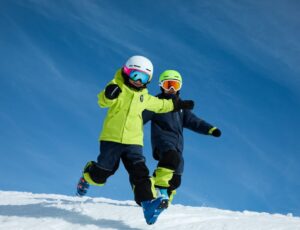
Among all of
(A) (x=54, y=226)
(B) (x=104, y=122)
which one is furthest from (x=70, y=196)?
(A) (x=54, y=226)

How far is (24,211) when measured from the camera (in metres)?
5.37

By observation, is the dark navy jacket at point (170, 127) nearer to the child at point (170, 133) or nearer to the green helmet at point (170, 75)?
the child at point (170, 133)

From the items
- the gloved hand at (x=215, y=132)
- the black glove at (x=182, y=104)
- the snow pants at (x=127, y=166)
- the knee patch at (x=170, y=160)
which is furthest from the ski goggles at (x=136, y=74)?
the gloved hand at (x=215, y=132)

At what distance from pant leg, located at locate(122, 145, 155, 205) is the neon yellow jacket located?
13cm

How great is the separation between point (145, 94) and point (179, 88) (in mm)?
1815

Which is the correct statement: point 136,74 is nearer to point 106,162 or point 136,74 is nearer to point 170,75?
point 106,162

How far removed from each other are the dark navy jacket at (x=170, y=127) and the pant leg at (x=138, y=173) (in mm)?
1349

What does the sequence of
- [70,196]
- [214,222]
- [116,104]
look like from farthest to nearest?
[70,196], [116,104], [214,222]

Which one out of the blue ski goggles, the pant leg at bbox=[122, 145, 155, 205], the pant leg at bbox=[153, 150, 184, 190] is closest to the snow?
the pant leg at bbox=[122, 145, 155, 205]

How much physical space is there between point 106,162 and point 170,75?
2.42 meters

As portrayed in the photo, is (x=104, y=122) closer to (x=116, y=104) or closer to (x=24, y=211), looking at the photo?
(x=116, y=104)

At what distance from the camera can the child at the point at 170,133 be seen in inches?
247

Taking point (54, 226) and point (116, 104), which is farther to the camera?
point (116, 104)

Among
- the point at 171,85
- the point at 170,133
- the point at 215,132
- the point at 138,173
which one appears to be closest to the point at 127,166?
the point at 138,173
